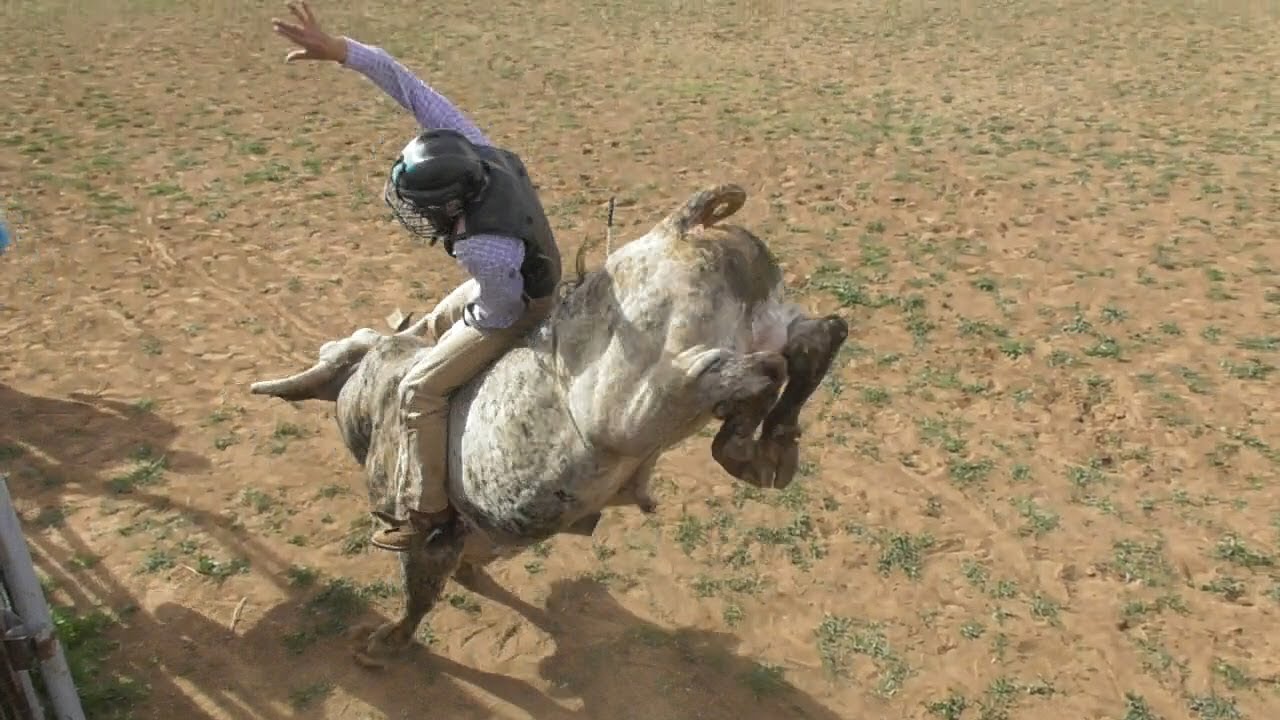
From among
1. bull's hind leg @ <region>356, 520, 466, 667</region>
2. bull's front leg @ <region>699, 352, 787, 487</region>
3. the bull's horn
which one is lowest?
bull's hind leg @ <region>356, 520, 466, 667</region>

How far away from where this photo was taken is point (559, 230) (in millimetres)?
11039

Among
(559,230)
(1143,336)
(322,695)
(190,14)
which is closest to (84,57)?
(190,14)

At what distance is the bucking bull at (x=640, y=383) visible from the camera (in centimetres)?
331

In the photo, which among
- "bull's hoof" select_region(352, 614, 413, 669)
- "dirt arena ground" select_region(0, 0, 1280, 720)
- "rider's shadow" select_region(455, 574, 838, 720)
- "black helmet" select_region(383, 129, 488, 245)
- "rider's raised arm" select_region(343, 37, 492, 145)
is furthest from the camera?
"dirt arena ground" select_region(0, 0, 1280, 720)

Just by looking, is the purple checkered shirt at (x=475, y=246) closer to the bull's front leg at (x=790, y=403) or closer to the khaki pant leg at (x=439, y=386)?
the khaki pant leg at (x=439, y=386)

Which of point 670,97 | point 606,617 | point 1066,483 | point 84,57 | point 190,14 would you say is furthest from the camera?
point 190,14

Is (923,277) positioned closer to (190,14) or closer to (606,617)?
(606,617)

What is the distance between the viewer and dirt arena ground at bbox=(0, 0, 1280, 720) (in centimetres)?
550

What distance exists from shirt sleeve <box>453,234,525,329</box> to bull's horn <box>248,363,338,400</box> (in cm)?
151

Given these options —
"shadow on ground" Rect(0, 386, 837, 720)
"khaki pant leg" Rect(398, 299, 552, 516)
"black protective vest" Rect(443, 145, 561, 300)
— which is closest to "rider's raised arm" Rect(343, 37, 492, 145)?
"black protective vest" Rect(443, 145, 561, 300)

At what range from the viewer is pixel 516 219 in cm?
389

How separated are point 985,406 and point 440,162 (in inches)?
223

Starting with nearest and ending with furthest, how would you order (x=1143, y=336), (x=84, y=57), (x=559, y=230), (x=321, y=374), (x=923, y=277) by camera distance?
(x=321, y=374) → (x=1143, y=336) → (x=923, y=277) → (x=559, y=230) → (x=84, y=57)

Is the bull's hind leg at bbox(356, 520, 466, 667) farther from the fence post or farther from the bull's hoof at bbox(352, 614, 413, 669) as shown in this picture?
the fence post
